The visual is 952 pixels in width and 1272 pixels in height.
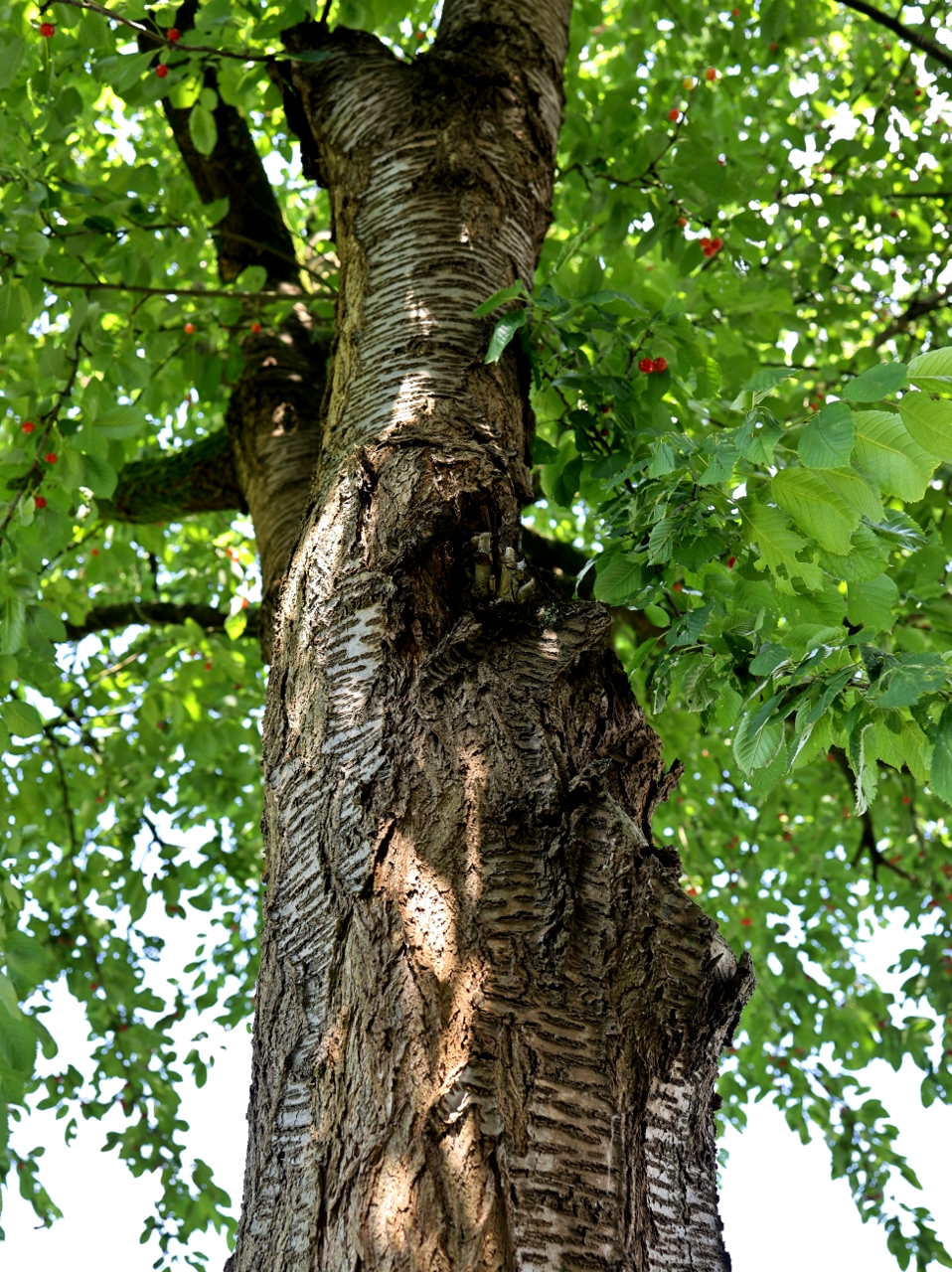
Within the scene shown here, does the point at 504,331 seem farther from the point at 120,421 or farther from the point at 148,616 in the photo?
the point at 148,616

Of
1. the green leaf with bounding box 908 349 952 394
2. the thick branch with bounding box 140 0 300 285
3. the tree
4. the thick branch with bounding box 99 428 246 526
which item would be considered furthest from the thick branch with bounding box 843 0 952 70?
the thick branch with bounding box 99 428 246 526

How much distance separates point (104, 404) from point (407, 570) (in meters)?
1.32

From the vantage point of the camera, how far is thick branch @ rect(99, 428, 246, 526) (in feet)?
12.2

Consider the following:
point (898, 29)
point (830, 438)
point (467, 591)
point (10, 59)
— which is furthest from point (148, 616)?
point (830, 438)

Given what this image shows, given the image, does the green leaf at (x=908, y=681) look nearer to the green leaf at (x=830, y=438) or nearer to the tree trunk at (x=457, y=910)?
the green leaf at (x=830, y=438)

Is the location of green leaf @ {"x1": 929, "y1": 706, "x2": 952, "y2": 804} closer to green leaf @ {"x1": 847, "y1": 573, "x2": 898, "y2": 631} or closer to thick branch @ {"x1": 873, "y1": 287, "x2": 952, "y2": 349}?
green leaf @ {"x1": 847, "y1": 573, "x2": 898, "y2": 631}

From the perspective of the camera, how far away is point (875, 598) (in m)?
1.40

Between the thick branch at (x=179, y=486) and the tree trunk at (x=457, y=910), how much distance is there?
2.00 metres

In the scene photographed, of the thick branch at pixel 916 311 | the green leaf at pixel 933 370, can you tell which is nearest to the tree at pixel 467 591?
the green leaf at pixel 933 370

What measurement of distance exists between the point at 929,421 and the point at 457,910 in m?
0.75

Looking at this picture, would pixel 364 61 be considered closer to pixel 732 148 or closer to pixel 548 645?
pixel 732 148

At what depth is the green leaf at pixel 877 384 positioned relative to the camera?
1.05 metres

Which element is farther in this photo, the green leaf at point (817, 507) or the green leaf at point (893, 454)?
the green leaf at point (817, 507)

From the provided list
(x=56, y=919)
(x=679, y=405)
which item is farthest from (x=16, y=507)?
(x=56, y=919)
